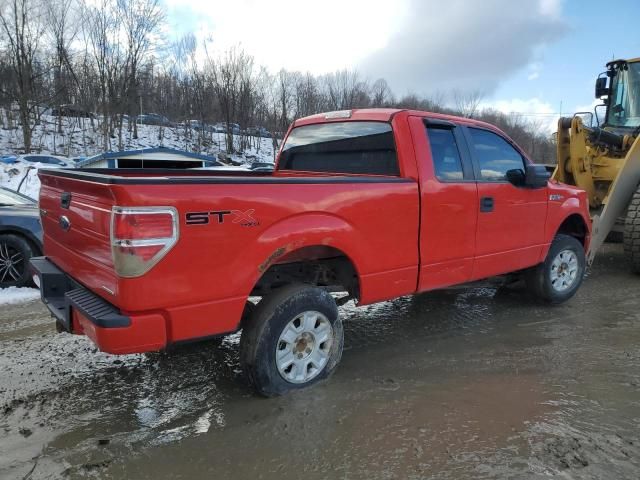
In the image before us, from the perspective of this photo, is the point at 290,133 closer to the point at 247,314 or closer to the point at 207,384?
the point at 247,314

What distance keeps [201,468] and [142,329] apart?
798 millimetres

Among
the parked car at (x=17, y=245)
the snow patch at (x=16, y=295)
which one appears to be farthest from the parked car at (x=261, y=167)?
the snow patch at (x=16, y=295)

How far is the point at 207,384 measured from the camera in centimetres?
346

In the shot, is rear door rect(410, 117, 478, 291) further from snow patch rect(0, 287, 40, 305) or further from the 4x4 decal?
snow patch rect(0, 287, 40, 305)

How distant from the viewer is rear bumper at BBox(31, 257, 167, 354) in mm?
2514

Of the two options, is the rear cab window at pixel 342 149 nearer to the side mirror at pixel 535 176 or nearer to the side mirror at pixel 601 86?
the side mirror at pixel 535 176

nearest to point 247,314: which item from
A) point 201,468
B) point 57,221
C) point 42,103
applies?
point 201,468

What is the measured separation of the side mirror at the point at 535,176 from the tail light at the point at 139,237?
11.5 ft

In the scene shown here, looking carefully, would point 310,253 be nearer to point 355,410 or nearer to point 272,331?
point 272,331

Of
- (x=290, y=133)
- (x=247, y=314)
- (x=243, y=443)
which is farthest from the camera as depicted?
(x=290, y=133)

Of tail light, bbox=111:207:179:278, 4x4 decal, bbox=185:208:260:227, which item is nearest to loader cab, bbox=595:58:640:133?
4x4 decal, bbox=185:208:260:227

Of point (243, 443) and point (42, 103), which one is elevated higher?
point (42, 103)

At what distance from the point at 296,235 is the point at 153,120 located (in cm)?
4887

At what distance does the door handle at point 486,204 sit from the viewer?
4.24 metres
